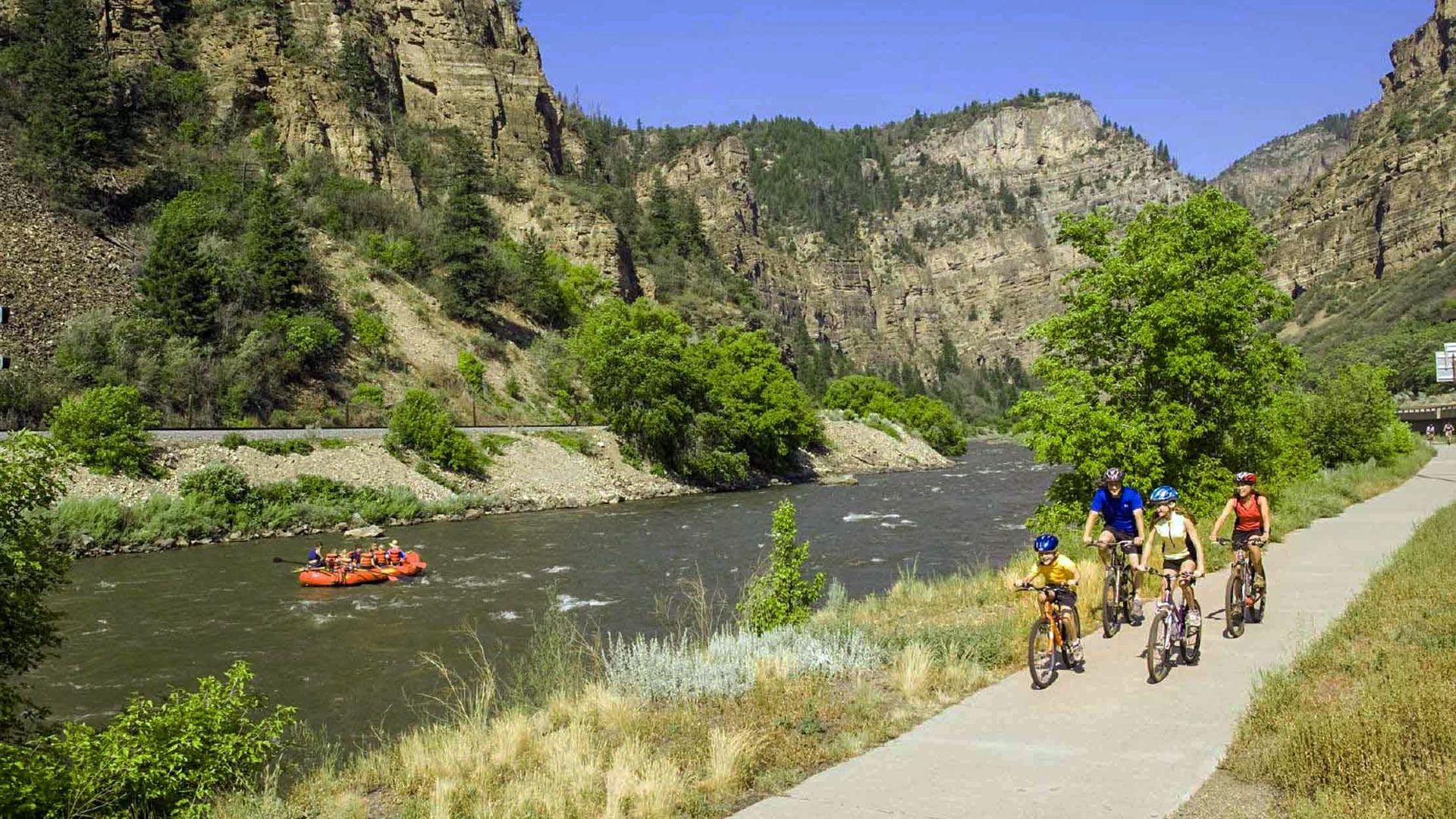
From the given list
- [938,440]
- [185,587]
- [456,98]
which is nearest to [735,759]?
[185,587]

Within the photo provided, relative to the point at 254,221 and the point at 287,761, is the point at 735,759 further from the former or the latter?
the point at 254,221

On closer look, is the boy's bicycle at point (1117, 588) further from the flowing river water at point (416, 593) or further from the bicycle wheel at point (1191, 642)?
the flowing river water at point (416, 593)

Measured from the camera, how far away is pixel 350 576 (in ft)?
83.4

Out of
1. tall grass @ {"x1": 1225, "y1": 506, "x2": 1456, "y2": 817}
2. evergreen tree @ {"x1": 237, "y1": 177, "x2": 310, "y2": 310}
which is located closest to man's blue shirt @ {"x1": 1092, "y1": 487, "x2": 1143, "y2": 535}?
tall grass @ {"x1": 1225, "y1": 506, "x2": 1456, "y2": 817}

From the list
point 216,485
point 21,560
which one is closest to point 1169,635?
point 21,560

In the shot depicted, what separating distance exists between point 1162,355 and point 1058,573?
1267cm

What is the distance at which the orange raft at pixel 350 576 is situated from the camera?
25.2m

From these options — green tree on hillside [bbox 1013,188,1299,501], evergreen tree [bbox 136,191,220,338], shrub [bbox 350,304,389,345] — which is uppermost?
evergreen tree [bbox 136,191,220,338]

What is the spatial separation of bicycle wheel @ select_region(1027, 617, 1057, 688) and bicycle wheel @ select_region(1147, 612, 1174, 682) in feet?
2.90

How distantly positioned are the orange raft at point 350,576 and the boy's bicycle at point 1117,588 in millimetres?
20598

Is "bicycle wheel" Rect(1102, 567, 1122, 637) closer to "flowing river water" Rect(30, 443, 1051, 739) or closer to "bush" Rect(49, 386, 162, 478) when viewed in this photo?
"flowing river water" Rect(30, 443, 1051, 739)

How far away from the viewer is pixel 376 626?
20516mm

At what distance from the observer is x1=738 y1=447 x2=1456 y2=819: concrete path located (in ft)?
20.4

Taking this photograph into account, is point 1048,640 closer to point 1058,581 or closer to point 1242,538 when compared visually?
point 1058,581
